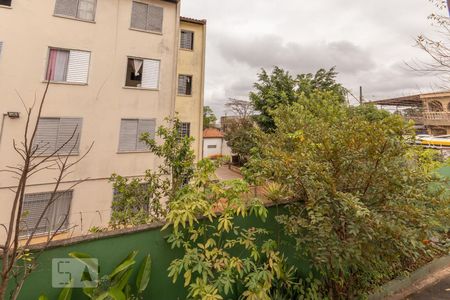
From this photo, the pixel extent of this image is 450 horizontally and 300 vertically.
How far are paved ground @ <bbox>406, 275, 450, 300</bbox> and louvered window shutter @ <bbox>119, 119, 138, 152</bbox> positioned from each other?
450 inches

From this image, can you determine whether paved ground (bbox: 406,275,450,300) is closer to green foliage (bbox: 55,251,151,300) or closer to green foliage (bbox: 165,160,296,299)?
green foliage (bbox: 165,160,296,299)

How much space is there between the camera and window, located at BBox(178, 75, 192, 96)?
50.5 feet

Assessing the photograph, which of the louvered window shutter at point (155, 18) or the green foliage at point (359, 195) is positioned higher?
the louvered window shutter at point (155, 18)

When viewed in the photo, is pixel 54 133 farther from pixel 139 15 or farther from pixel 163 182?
pixel 163 182

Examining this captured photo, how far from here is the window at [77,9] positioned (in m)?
10.5

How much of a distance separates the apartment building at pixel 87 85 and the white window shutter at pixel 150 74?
5cm

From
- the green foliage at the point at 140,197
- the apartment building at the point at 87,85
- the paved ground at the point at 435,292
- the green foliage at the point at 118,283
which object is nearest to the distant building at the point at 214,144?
the apartment building at the point at 87,85

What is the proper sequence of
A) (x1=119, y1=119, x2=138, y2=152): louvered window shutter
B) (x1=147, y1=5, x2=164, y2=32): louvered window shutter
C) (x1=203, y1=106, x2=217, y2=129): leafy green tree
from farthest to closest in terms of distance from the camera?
(x1=203, y1=106, x2=217, y2=129): leafy green tree
(x1=147, y1=5, x2=164, y2=32): louvered window shutter
(x1=119, y1=119, x2=138, y2=152): louvered window shutter

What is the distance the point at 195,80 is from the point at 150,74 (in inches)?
154

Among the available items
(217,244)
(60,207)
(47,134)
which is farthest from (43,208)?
(217,244)

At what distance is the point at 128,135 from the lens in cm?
1169

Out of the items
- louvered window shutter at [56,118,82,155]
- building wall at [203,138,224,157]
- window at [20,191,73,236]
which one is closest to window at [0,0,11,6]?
louvered window shutter at [56,118,82,155]

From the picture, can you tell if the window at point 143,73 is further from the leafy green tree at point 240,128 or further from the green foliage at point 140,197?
the leafy green tree at point 240,128

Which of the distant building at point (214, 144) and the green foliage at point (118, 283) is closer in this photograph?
the green foliage at point (118, 283)
